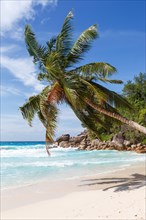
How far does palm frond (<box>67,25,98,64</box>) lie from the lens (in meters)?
12.3

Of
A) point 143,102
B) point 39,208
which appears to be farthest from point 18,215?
point 143,102

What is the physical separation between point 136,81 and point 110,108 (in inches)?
1562

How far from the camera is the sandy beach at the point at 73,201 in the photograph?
28.1ft

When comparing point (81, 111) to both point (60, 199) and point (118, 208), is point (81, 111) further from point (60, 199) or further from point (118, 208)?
point (118, 208)

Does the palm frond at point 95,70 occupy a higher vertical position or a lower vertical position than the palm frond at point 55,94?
higher

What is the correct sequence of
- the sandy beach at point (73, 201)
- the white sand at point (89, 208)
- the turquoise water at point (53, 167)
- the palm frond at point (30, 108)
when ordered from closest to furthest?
the white sand at point (89, 208), the sandy beach at point (73, 201), the palm frond at point (30, 108), the turquoise water at point (53, 167)

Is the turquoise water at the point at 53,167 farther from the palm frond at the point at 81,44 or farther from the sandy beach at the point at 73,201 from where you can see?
the palm frond at the point at 81,44

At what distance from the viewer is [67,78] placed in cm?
1133

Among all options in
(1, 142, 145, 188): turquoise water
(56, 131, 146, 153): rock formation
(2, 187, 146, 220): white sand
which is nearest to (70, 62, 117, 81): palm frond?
(2, 187, 146, 220): white sand

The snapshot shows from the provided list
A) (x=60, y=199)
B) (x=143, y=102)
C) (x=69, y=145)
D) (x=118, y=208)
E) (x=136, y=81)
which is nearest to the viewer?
(x=118, y=208)

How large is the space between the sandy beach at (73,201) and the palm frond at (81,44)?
518 centimetres

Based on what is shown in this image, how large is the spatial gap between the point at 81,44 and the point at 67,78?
185 cm

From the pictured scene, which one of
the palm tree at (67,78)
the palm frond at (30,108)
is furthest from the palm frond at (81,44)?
the palm frond at (30,108)

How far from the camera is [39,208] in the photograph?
394 inches
